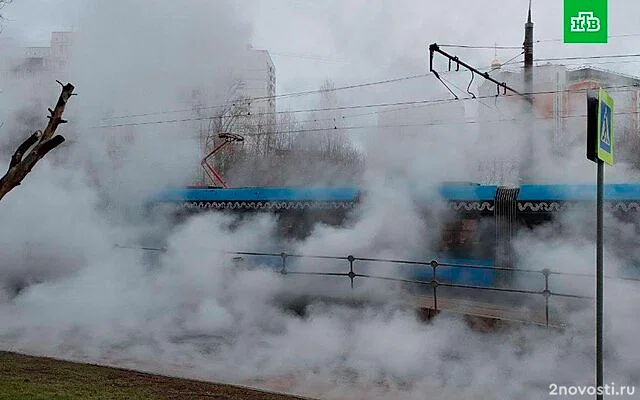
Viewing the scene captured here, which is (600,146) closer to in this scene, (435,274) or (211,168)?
(435,274)

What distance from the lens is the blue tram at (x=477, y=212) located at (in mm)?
10234

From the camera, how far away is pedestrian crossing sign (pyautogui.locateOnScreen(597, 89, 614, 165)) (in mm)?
3734

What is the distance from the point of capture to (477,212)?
37.3 feet

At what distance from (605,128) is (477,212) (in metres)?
7.58

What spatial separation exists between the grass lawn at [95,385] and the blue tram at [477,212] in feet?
17.9

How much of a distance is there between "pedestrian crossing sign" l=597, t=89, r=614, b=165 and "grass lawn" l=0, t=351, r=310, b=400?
3.38 m

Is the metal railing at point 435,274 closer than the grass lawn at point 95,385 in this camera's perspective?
No

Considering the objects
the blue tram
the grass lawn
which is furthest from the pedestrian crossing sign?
the blue tram

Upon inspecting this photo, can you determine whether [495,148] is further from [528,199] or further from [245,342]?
[245,342]

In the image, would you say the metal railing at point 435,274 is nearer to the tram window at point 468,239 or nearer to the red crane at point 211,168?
the tram window at point 468,239

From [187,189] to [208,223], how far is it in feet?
4.14
